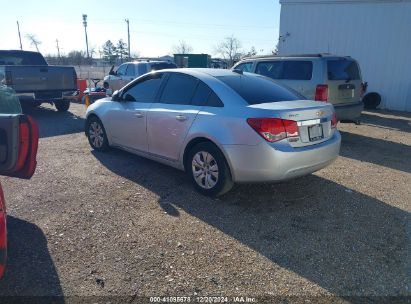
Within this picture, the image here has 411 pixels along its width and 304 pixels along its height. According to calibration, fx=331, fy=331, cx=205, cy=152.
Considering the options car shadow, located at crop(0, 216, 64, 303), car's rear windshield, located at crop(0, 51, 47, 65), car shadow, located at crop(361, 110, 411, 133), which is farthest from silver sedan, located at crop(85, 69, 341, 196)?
car's rear windshield, located at crop(0, 51, 47, 65)

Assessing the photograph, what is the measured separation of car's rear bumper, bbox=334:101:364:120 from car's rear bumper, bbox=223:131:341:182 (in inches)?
149

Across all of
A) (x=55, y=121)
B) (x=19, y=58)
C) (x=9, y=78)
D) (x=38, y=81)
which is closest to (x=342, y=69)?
(x=55, y=121)

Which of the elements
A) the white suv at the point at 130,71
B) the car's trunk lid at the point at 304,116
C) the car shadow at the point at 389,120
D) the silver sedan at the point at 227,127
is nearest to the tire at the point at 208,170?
the silver sedan at the point at 227,127

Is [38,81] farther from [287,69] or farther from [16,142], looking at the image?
[16,142]

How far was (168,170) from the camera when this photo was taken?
540 centimetres

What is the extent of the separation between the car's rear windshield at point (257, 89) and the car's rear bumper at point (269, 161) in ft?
2.05

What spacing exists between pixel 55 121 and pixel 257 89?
7521 mm

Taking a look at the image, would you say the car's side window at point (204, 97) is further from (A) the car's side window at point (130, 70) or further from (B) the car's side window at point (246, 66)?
(A) the car's side window at point (130, 70)

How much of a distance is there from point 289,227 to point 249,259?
0.80 m

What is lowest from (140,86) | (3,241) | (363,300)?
(363,300)

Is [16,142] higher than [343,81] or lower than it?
lower

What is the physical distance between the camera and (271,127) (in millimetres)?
3678

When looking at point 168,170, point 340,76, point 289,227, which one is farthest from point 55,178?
point 340,76

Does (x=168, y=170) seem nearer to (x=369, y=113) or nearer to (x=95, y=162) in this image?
(x=95, y=162)
